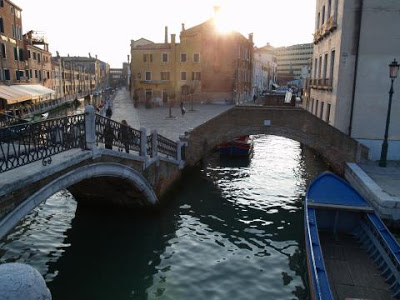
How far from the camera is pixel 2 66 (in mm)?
31719

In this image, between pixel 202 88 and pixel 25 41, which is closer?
pixel 25 41

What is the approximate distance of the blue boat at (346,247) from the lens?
7.33m

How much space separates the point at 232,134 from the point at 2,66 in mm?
25078

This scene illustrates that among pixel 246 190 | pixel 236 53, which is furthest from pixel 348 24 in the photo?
pixel 236 53

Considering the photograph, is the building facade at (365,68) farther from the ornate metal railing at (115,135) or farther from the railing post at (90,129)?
the railing post at (90,129)


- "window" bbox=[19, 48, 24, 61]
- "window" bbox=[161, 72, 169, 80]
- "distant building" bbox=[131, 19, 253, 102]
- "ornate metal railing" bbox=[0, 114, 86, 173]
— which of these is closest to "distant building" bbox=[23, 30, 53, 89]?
"window" bbox=[19, 48, 24, 61]

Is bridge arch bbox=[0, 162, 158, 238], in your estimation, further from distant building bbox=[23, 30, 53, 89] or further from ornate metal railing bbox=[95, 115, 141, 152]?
distant building bbox=[23, 30, 53, 89]

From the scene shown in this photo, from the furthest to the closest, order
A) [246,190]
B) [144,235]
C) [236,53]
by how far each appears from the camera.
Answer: [236,53] → [246,190] → [144,235]

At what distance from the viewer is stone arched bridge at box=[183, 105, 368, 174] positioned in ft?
51.6

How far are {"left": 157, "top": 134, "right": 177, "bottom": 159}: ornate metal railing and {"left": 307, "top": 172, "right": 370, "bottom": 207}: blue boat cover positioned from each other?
546cm

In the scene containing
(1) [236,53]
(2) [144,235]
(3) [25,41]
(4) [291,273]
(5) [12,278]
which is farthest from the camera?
(1) [236,53]

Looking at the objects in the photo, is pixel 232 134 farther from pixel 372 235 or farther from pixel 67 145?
pixel 67 145

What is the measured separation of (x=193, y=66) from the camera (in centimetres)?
4181

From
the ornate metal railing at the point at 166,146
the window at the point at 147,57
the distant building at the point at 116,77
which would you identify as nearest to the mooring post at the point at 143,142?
the ornate metal railing at the point at 166,146
